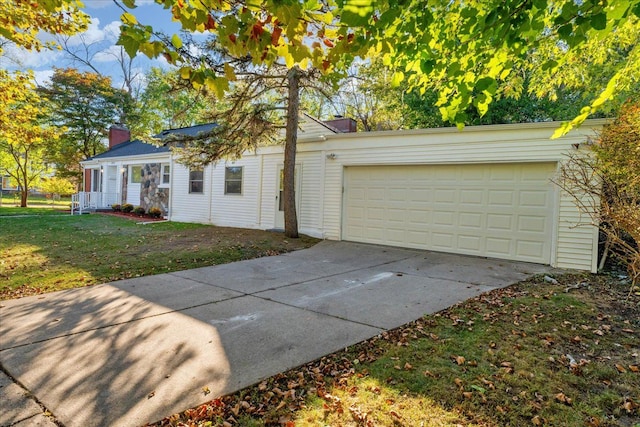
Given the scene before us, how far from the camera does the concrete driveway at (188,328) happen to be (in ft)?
9.09

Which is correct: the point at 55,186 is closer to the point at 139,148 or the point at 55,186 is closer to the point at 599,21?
the point at 139,148

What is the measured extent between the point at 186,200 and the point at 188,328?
1145cm

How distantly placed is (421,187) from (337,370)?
6.93 meters

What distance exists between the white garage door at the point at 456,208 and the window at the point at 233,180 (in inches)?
167

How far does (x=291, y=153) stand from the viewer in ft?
34.6

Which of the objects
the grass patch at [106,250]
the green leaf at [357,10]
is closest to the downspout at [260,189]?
the grass patch at [106,250]

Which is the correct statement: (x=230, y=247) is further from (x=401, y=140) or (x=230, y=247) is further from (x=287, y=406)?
A: (x=287, y=406)

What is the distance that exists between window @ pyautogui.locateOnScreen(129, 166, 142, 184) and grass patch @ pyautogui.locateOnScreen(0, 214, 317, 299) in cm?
513

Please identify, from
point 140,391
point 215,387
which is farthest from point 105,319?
point 215,387

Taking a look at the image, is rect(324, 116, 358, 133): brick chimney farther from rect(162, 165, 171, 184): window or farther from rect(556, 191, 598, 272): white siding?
rect(556, 191, 598, 272): white siding

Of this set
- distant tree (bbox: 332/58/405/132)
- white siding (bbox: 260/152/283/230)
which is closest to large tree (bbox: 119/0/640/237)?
white siding (bbox: 260/152/283/230)

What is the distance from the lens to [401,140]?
377 inches

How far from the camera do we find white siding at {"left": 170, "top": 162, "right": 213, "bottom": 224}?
46.2ft

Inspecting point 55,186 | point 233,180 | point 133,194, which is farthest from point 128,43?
point 55,186
